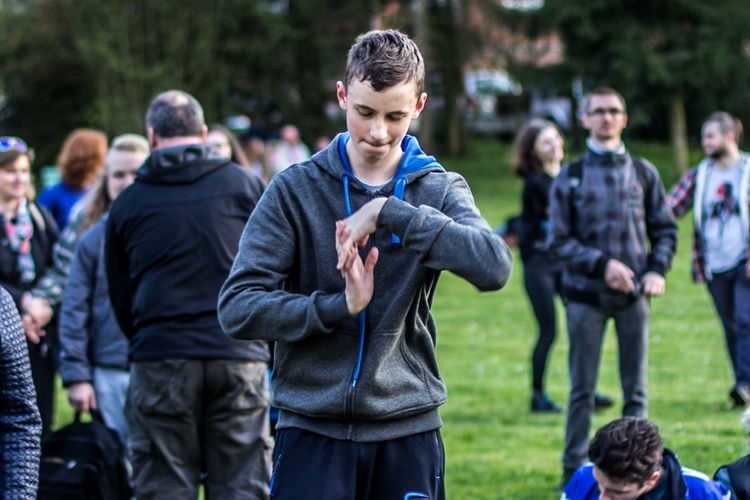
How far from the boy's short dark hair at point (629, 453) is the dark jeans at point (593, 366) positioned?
7.22 ft

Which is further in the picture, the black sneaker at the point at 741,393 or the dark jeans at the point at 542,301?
the dark jeans at the point at 542,301

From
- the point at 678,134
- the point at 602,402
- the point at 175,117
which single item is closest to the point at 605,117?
the point at 175,117

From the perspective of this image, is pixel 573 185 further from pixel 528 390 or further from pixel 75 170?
pixel 75 170

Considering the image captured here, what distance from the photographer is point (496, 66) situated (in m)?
36.8

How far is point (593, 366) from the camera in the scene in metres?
7.05

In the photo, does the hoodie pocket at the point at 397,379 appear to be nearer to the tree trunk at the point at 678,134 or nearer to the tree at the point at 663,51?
the tree at the point at 663,51

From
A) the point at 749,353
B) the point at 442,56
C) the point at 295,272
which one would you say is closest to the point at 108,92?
the point at 442,56

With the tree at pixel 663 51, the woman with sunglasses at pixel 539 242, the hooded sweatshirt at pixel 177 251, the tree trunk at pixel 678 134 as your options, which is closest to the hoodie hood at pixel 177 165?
the hooded sweatshirt at pixel 177 251

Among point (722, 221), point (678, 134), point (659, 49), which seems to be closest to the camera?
point (722, 221)

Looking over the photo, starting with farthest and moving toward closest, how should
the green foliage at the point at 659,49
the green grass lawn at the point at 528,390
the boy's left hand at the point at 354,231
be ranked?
the green foliage at the point at 659,49 < the green grass lawn at the point at 528,390 < the boy's left hand at the point at 354,231

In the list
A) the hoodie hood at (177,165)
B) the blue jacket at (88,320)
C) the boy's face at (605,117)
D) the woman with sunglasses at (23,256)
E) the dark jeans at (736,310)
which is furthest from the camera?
the dark jeans at (736,310)

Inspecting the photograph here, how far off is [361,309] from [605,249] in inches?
163

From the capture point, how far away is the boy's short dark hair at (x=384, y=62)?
321 cm

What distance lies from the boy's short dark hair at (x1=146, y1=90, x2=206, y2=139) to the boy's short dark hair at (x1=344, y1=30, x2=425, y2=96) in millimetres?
2394
